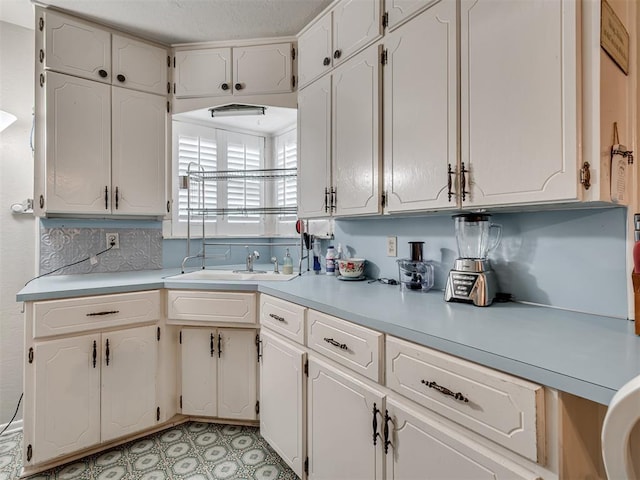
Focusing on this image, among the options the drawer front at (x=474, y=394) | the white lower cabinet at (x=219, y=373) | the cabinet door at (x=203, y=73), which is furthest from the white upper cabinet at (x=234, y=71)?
the drawer front at (x=474, y=394)

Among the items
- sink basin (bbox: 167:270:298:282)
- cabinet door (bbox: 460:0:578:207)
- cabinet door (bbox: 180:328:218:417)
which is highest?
cabinet door (bbox: 460:0:578:207)

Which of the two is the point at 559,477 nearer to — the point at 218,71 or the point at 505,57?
the point at 505,57

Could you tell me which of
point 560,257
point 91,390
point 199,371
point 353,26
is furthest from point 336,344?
point 353,26

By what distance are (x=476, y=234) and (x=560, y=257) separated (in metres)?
0.32

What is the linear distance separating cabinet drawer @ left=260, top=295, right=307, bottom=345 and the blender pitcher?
0.76 m

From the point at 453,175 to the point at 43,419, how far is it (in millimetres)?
2232

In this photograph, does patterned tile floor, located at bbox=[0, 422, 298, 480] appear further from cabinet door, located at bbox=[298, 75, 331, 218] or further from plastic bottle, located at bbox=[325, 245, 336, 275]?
cabinet door, located at bbox=[298, 75, 331, 218]

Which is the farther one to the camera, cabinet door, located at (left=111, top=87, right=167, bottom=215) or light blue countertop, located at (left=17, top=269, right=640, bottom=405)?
cabinet door, located at (left=111, top=87, right=167, bottom=215)

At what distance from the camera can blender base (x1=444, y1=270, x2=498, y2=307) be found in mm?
1299

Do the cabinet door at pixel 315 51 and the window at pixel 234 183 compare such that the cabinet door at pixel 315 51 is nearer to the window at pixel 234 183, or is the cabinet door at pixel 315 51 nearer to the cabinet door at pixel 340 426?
the window at pixel 234 183

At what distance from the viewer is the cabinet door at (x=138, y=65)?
2168 mm

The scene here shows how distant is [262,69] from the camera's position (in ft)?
7.42

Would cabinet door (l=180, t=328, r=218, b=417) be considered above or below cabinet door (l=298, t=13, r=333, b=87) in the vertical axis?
below

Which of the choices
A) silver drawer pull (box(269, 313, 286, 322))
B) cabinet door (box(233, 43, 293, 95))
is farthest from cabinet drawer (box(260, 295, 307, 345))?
cabinet door (box(233, 43, 293, 95))
